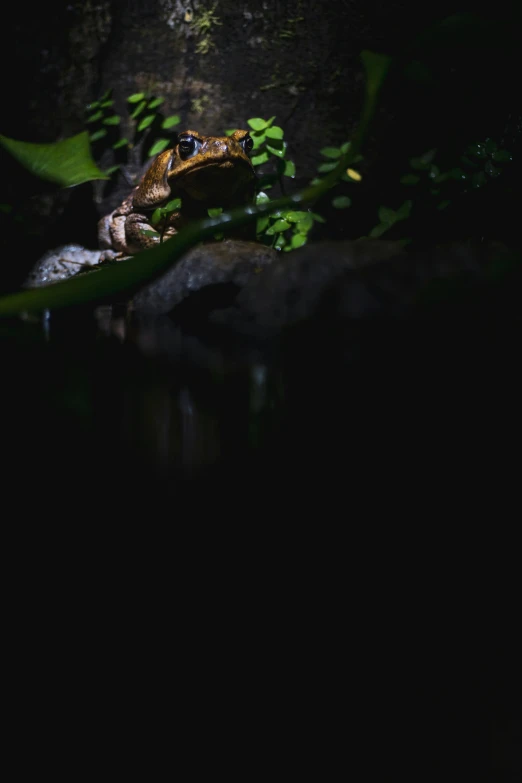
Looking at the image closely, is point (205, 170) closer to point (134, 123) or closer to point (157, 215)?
point (157, 215)

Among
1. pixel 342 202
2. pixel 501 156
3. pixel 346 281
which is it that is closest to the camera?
pixel 346 281

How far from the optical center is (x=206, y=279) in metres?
1.81

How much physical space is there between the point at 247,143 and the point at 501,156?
103 cm

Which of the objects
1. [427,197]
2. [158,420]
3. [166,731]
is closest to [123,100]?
[427,197]

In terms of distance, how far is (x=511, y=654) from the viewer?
0.97 ft

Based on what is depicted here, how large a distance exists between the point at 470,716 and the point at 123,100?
3.08 metres

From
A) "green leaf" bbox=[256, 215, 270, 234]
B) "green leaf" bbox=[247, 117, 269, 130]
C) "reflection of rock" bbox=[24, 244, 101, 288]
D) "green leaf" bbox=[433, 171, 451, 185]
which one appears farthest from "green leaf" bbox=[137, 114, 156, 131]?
"green leaf" bbox=[433, 171, 451, 185]

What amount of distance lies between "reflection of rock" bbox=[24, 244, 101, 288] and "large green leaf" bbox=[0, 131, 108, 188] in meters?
0.51

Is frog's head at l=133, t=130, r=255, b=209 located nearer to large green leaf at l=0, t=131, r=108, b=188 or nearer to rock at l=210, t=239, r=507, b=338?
large green leaf at l=0, t=131, r=108, b=188

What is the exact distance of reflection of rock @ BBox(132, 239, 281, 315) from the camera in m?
1.81

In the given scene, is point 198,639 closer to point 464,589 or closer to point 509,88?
point 464,589

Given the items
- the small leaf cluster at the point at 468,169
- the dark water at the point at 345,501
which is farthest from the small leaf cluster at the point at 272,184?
the dark water at the point at 345,501

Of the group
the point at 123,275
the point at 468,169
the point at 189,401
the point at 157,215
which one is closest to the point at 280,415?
the point at 189,401

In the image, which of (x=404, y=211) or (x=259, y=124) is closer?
(x=404, y=211)
